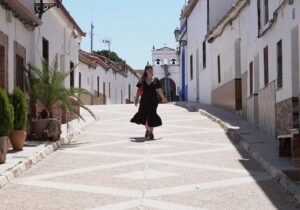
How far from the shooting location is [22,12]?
42.0 ft

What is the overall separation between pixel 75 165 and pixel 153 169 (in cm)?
148

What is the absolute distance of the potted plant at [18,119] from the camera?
1098 centimetres

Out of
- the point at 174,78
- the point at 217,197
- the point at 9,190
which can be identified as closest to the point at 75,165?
the point at 9,190

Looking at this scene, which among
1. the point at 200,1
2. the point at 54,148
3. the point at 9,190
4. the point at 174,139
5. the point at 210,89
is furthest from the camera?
the point at 200,1

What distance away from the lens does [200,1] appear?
29.0m

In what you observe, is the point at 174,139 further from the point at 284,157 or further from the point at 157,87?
the point at 284,157

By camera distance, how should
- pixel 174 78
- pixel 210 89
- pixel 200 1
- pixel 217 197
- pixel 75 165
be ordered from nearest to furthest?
pixel 217 197, pixel 75 165, pixel 210 89, pixel 200 1, pixel 174 78

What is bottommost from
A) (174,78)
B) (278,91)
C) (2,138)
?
(2,138)

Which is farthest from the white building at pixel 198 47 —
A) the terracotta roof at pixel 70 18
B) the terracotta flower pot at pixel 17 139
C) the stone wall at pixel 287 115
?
the terracotta flower pot at pixel 17 139

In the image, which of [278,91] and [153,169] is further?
[278,91]

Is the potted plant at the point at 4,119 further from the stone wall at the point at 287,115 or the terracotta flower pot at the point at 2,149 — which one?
the stone wall at the point at 287,115

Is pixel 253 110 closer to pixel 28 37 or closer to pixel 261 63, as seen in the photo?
pixel 261 63

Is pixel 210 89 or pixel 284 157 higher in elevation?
pixel 210 89

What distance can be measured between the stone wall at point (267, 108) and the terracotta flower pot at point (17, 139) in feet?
18.9
